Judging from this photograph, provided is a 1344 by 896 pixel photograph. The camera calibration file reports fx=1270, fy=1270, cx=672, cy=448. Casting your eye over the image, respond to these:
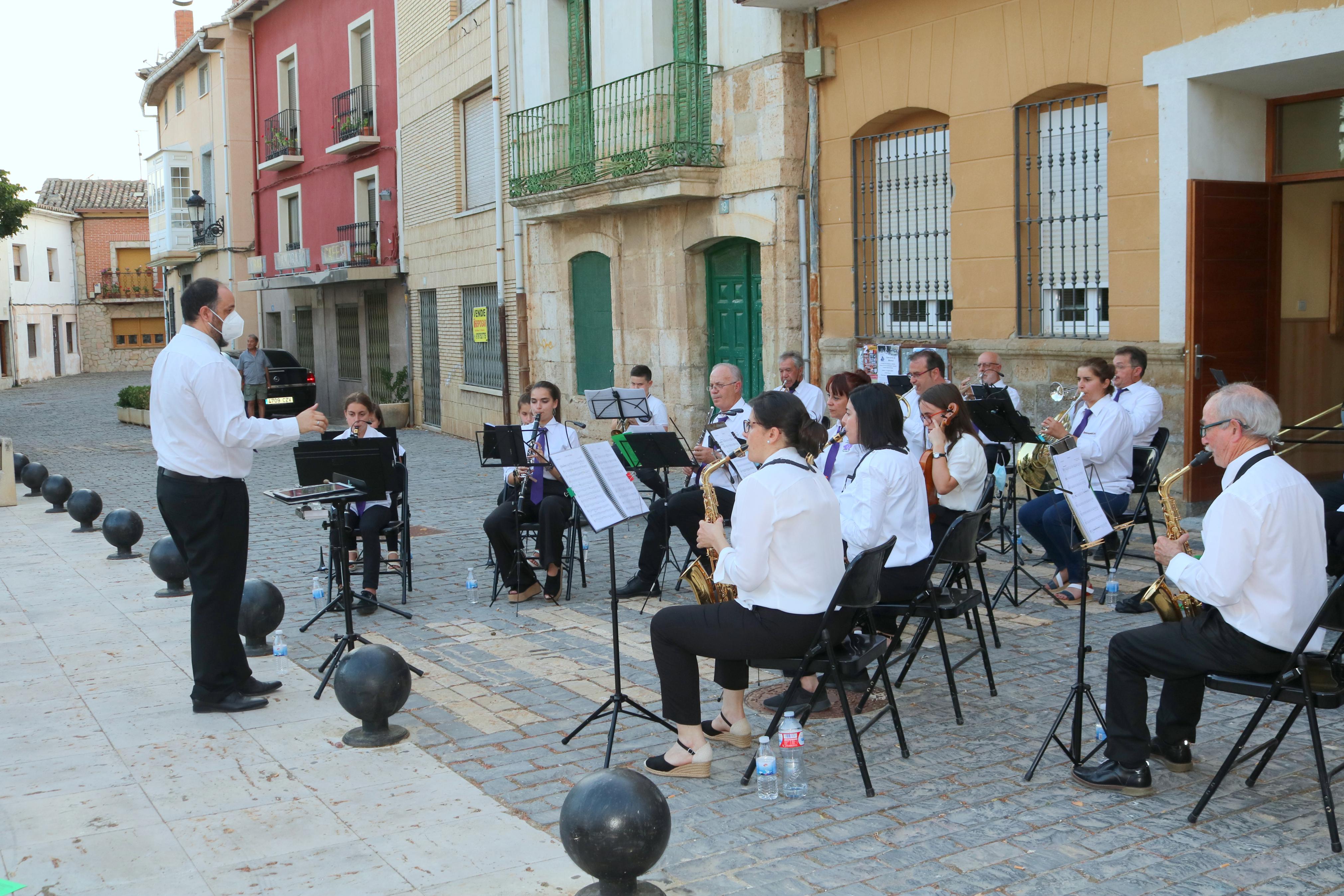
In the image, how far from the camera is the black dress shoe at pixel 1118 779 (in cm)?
477

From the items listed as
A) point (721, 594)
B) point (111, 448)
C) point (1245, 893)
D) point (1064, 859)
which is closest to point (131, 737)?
point (721, 594)

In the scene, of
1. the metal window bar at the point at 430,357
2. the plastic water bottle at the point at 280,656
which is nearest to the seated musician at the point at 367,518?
the plastic water bottle at the point at 280,656

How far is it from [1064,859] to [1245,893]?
1.82ft

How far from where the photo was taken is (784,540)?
15.9ft

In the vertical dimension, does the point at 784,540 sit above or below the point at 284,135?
below

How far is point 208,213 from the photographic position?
34344 millimetres

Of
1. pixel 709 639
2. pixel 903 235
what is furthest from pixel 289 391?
pixel 709 639

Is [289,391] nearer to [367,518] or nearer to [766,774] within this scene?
[367,518]

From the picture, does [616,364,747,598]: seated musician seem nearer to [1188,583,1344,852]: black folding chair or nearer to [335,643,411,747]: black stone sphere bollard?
[335,643,411,747]: black stone sphere bollard

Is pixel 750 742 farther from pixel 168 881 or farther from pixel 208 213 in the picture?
pixel 208 213

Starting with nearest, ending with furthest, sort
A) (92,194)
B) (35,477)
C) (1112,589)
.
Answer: (1112,589)
(35,477)
(92,194)

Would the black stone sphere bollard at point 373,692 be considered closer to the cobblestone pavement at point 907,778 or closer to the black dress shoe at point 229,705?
the cobblestone pavement at point 907,778

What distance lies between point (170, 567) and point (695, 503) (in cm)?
382

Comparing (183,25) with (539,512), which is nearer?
(539,512)
